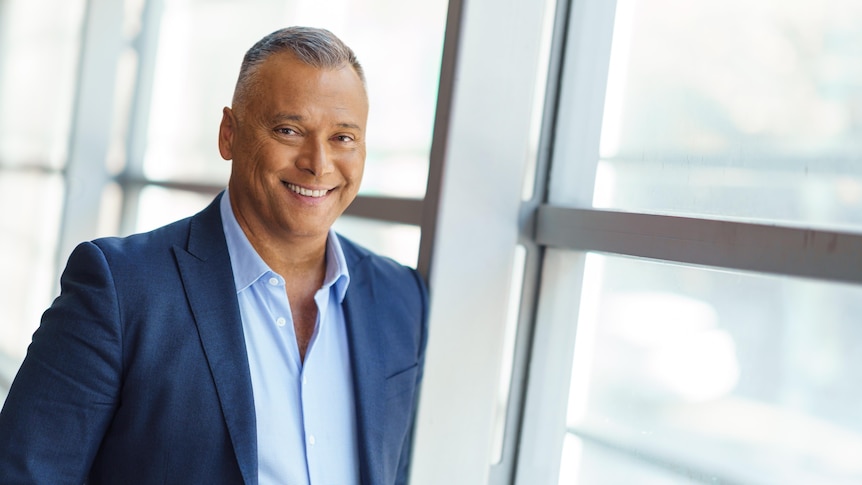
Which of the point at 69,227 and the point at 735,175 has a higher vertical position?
the point at 735,175

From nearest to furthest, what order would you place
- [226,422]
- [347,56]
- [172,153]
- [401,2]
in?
Answer: [226,422], [347,56], [401,2], [172,153]

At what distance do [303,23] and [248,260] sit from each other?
1483 mm

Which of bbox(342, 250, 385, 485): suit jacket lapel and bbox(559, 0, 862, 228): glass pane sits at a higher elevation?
bbox(559, 0, 862, 228): glass pane

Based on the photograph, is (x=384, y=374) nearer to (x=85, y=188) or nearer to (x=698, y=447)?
(x=698, y=447)

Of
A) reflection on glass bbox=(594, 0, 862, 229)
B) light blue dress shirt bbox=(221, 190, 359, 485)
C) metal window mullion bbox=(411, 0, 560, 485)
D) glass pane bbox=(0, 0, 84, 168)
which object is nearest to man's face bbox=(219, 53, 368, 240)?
light blue dress shirt bbox=(221, 190, 359, 485)

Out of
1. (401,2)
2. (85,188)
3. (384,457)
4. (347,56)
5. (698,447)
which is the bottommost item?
(384,457)

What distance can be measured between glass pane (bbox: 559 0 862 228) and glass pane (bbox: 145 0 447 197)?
2.14 ft

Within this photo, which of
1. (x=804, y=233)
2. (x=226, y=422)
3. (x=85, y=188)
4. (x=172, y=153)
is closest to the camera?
(x=804, y=233)

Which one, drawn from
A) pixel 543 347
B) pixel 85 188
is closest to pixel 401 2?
pixel 543 347

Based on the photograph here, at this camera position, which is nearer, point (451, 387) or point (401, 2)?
point (451, 387)

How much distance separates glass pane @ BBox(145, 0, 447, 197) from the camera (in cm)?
246

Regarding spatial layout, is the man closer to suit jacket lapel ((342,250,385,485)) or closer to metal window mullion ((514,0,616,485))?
suit jacket lapel ((342,250,385,485))

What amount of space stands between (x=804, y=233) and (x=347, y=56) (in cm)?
97

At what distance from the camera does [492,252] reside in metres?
2.05
